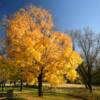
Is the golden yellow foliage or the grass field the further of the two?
the grass field

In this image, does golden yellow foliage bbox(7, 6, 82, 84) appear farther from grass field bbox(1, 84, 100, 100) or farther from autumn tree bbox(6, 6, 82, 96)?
grass field bbox(1, 84, 100, 100)

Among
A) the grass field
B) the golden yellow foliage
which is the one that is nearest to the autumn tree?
the golden yellow foliage

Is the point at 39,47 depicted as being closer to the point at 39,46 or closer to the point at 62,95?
the point at 39,46

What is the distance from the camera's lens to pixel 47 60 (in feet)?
123

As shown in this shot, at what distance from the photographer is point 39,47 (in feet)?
121

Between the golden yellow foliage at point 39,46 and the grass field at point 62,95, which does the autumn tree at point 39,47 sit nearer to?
the golden yellow foliage at point 39,46

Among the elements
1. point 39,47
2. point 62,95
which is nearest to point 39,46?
point 39,47

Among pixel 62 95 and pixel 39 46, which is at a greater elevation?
pixel 39 46

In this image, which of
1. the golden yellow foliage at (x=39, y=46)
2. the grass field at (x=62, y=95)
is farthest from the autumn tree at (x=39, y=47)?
the grass field at (x=62, y=95)

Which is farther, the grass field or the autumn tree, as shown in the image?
the grass field

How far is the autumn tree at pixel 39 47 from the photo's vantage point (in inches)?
1448

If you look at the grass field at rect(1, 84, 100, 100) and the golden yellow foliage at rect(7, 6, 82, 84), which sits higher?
the golden yellow foliage at rect(7, 6, 82, 84)

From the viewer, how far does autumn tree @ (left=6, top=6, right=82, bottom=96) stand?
121ft

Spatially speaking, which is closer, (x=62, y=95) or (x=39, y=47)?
(x=39, y=47)
